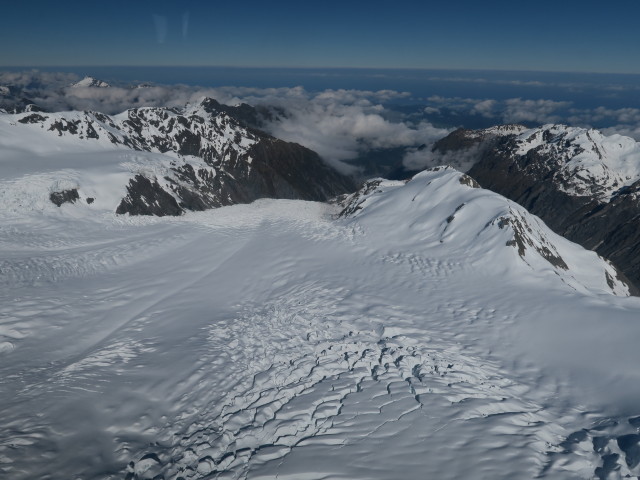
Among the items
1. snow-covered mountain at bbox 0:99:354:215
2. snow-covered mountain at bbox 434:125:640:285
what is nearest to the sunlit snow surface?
snow-covered mountain at bbox 0:99:354:215

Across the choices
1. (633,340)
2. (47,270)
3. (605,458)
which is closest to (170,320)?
(47,270)

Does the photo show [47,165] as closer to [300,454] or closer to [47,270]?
[47,270]

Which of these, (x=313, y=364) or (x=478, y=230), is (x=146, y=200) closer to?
(x=478, y=230)

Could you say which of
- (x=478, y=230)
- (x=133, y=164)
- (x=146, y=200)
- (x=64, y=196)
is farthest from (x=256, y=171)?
(x=478, y=230)

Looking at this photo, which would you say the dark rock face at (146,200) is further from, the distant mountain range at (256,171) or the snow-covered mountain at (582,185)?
the snow-covered mountain at (582,185)

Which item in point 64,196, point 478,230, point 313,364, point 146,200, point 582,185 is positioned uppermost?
point 64,196
